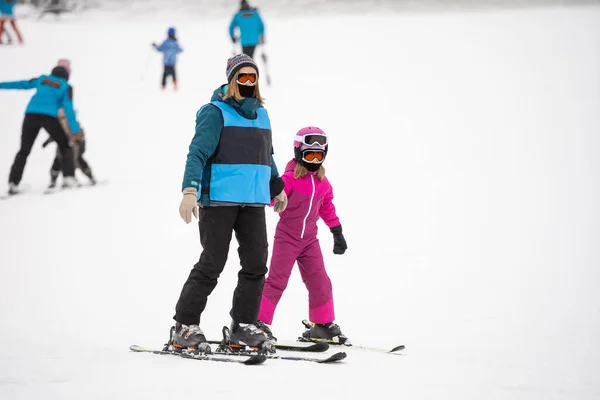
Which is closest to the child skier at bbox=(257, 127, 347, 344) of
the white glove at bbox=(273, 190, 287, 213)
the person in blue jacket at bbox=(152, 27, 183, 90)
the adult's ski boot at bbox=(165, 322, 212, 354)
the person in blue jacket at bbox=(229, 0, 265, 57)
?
the white glove at bbox=(273, 190, 287, 213)

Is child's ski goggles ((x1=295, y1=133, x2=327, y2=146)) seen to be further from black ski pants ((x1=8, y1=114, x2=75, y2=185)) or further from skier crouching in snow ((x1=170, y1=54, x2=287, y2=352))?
black ski pants ((x1=8, y1=114, x2=75, y2=185))

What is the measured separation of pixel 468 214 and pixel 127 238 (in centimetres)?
413

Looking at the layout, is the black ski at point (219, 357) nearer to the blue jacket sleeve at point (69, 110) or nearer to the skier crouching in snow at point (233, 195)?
the skier crouching in snow at point (233, 195)

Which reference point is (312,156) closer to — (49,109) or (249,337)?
(249,337)

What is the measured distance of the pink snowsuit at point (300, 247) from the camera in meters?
4.99

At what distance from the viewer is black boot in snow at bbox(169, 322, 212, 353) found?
13.8 ft

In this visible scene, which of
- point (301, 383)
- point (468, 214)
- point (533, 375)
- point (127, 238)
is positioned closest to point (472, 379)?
point (533, 375)

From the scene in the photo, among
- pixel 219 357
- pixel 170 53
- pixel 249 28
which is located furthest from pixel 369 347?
pixel 170 53

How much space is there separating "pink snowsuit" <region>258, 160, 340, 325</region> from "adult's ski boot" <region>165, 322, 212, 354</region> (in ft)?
2.55

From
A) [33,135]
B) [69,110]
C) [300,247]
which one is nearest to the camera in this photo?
[300,247]

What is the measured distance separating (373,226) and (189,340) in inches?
206

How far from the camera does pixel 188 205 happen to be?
153 inches

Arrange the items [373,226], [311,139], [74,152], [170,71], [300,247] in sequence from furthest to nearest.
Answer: [170,71]
[74,152]
[373,226]
[300,247]
[311,139]

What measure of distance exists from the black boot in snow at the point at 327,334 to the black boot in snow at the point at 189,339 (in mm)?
1076
